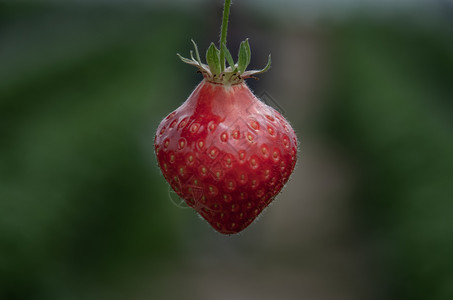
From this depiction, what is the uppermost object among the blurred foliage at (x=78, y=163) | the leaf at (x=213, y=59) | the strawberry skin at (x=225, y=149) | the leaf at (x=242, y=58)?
the blurred foliage at (x=78, y=163)

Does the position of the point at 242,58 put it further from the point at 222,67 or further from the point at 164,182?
the point at 164,182

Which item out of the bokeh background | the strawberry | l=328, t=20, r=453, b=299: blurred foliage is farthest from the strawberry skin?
l=328, t=20, r=453, b=299: blurred foliage

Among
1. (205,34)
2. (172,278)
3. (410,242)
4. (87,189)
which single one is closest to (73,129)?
(87,189)

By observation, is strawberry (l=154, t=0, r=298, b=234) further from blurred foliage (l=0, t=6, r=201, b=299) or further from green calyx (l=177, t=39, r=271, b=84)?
blurred foliage (l=0, t=6, r=201, b=299)

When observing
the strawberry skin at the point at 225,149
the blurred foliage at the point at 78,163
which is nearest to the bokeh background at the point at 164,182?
the blurred foliage at the point at 78,163

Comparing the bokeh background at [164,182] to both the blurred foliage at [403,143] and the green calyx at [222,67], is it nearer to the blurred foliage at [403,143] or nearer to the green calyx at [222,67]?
the blurred foliage at [403,143]

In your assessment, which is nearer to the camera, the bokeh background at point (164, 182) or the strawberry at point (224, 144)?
the strawberry at point (224, 144)
